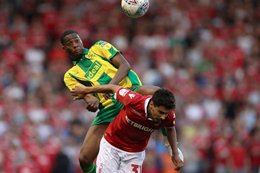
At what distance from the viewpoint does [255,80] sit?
1834 centimetres

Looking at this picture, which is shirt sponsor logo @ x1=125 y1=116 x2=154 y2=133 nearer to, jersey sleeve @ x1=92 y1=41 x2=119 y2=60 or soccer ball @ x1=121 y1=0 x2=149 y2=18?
jersey sleeve @ x1=92 y1=41 x2=119 y2=60

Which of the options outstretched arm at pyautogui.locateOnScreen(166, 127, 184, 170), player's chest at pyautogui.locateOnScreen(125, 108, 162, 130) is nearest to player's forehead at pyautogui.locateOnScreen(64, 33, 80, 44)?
player's chest at pyautogui.locateOnScreen(125, 108, 162, 130)

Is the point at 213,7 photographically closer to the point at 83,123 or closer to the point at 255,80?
the point at 255,80

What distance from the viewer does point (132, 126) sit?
9.80 m

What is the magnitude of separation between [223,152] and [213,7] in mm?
5830

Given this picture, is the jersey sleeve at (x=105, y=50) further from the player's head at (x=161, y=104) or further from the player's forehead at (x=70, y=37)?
the player's head at (x=161, y=104)

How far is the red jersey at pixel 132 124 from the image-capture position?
9617 millimetres

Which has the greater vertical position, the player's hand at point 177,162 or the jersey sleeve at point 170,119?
the jersey sleeve at point 170,119

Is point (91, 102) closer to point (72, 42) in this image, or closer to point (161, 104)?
point (72, 42)

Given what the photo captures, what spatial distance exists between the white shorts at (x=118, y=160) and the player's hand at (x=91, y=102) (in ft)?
1.79

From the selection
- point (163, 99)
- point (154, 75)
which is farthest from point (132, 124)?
point (154, 75)

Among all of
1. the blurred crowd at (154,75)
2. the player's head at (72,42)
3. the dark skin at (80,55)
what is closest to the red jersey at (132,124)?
the dark skin at (80,55)

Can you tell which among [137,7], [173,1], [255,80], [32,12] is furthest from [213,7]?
[137,7]

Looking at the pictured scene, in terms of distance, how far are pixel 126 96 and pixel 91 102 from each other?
0.50 metres
